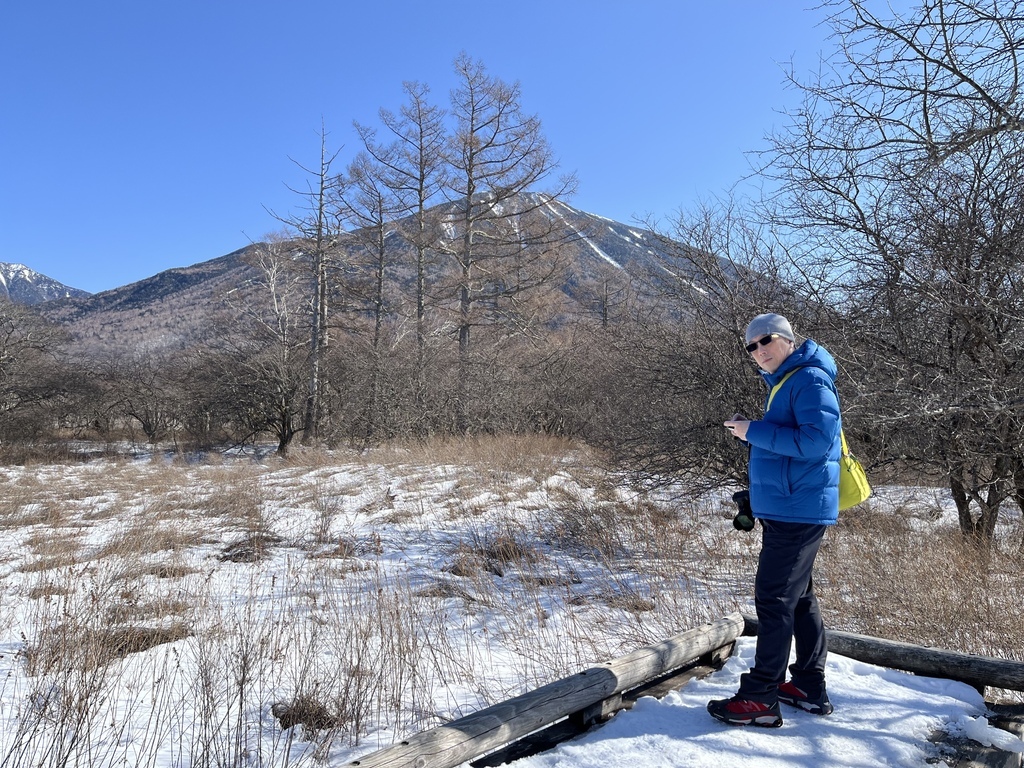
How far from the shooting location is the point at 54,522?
337 inches

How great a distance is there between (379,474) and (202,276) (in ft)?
313

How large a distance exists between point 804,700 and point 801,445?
46.7 inches

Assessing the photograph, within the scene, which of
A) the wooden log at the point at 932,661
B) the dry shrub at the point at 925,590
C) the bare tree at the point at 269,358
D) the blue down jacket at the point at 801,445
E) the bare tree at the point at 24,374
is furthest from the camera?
the bare tree at the point at 24,374

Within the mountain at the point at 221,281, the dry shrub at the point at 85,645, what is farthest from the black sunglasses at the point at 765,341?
the mountain at the point at 221,281

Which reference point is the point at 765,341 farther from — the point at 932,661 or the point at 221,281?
the point at 221,281

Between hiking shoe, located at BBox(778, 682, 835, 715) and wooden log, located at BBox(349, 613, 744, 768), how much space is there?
48 centimetres

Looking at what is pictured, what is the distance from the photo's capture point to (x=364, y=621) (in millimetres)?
4625

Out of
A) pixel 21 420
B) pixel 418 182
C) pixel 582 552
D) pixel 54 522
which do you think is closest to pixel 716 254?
pixel 582 552

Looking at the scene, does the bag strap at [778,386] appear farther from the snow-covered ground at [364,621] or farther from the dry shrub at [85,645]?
the dry shrub at [85,645]

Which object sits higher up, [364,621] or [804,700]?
[804,700]

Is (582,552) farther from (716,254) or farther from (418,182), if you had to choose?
(418,182)

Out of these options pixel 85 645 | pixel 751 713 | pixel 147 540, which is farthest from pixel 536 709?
pixel 147 540

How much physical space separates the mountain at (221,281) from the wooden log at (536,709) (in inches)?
194

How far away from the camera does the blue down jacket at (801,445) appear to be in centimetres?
249
